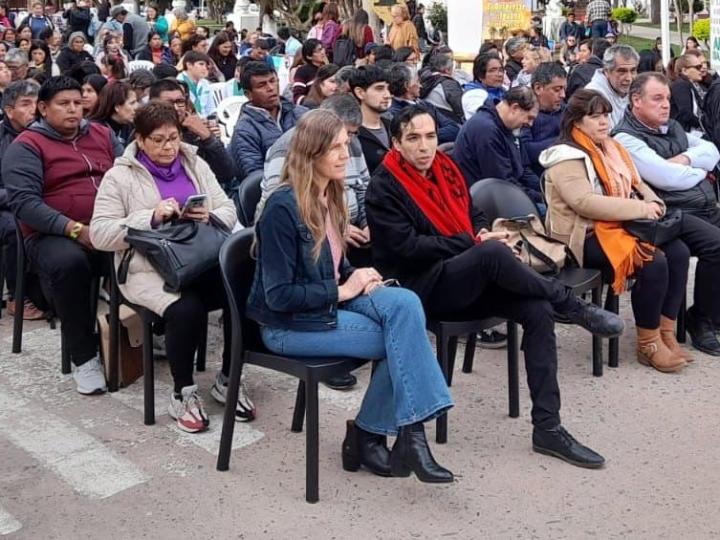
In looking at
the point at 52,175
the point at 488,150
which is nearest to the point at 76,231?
the point at 52,175

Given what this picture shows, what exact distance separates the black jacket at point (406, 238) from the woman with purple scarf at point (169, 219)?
0.80 m

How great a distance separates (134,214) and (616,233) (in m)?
2.41

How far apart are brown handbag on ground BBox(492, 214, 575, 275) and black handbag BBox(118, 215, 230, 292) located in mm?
1389

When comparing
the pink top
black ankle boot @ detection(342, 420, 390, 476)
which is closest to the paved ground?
black ankle boot @ detection(342, 420, 390, 476)

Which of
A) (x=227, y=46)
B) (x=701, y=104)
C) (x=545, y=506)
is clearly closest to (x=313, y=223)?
(x=545, y=506)

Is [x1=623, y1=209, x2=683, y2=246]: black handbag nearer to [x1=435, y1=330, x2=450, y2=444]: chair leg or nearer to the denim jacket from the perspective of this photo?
[x1=435, y1=330, x2=450, y2=444]: chair leg

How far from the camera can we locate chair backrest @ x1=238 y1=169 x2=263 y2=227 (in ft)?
17.4

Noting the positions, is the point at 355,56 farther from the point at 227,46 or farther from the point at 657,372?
the point at 657,372

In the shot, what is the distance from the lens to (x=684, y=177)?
5.58 metres

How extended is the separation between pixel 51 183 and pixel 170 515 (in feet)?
7.14

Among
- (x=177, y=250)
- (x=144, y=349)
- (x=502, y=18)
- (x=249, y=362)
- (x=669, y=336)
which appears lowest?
(x=669, y=336)

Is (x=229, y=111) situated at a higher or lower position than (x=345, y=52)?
lower

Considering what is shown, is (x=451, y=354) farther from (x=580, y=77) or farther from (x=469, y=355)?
(x=580, y=77)

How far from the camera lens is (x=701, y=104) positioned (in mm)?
8391
